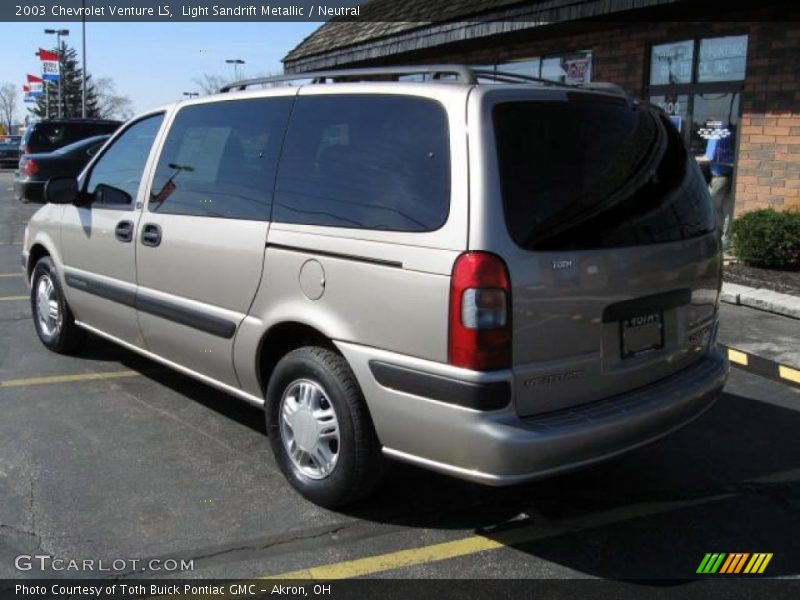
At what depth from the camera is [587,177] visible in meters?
3.14

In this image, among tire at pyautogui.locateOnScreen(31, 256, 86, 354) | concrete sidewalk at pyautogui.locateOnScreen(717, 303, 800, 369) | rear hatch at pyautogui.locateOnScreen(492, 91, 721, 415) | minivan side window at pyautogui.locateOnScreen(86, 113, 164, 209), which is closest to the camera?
rear hatch at pyautogui.locateOnScreen(492, 91, 721, 415)

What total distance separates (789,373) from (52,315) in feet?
17.7

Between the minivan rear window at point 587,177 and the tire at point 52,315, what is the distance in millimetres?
3809

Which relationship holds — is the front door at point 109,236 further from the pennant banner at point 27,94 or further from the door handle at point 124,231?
the pennant banner at point 27,94

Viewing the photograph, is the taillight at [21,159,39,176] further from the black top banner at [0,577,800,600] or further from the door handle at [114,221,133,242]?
the black top banner at [0,577,800,600]

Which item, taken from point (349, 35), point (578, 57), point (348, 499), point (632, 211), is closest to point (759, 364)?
point (632, 211)

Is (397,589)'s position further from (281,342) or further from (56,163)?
(56,163)

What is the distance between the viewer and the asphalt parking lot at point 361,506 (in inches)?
123

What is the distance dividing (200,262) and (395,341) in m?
1.44

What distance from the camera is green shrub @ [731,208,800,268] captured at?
8562 millimetres

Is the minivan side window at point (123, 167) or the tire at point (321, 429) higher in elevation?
the minivan side window at point (123, 167)

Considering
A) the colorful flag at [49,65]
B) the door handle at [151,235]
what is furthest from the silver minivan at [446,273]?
the colorful flag at [49,65]

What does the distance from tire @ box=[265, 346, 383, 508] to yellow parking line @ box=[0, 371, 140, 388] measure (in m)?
2.15

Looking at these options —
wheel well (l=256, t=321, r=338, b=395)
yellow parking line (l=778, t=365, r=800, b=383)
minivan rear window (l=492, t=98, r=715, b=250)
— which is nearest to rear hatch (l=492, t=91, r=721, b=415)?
minivan rear window (l=492, t=98, r=715, b=250)
